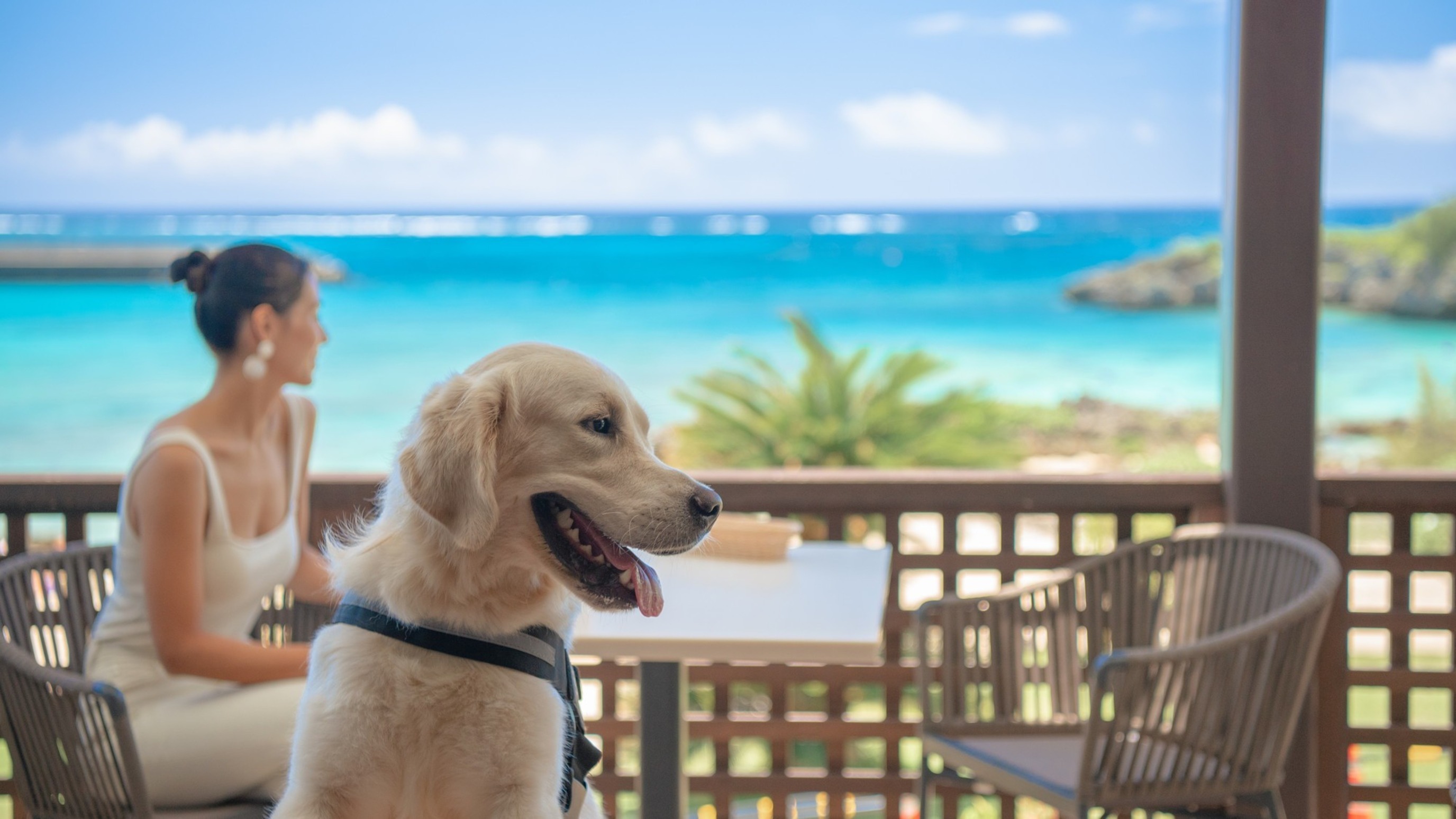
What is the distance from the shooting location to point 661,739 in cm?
218

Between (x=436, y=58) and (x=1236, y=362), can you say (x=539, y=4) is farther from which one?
(x=1236, y=362)

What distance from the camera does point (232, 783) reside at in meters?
2.03

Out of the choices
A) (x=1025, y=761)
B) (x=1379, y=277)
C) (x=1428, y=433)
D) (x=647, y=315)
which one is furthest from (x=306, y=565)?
(x=1379, y=277)

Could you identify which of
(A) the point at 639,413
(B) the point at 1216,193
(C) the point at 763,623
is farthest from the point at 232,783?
(B) the point at 1216,193

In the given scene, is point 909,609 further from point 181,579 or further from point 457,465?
point 457,465

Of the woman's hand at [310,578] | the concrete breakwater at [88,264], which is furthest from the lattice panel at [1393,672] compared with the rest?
the concrete breakwater at [88,264]

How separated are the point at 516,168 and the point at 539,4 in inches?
185

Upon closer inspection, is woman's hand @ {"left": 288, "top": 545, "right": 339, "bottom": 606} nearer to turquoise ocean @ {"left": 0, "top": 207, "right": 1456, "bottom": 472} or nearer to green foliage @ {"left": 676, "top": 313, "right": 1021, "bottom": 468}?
green foliage @ {"left": 676, "top": 313, "right": 1021, "bottom": 468}

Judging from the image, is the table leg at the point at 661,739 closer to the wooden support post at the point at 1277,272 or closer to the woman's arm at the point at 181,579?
the woman's arm at the point at 181,579

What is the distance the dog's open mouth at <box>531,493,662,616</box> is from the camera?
1.30 metres

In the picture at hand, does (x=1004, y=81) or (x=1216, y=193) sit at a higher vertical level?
(x=1004, y=81)

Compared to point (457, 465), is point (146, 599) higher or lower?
lower

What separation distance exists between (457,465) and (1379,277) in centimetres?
3171

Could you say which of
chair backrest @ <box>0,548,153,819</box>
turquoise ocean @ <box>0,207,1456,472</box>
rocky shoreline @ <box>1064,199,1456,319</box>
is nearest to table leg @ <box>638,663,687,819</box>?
chair backrest @ <box>0,548,153,819</box>
